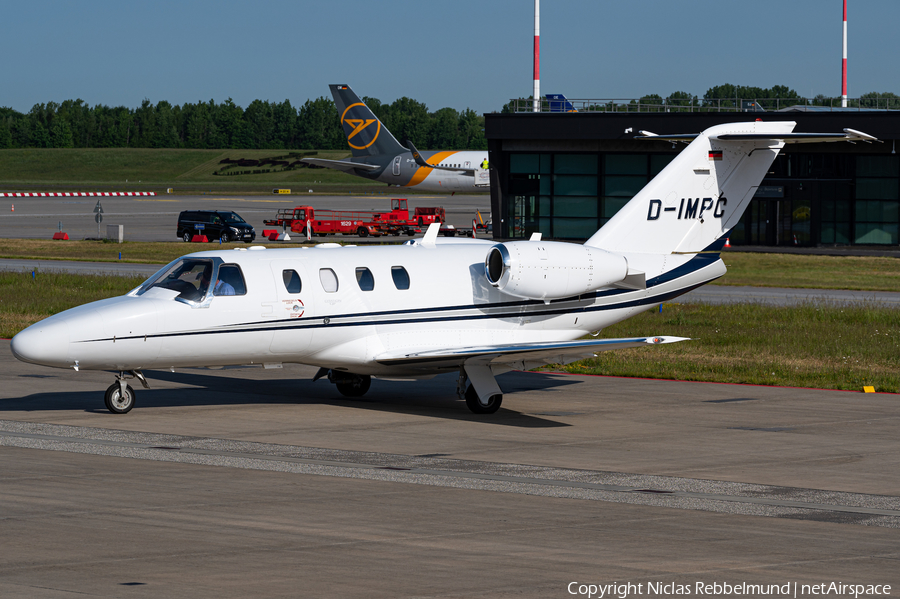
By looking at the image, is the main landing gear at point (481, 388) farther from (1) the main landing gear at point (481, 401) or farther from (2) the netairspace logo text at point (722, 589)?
(2) the netairspace logo text at point (722, 589)

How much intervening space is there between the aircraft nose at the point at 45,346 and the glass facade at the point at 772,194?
49.9 m

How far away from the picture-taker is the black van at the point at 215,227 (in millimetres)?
64125

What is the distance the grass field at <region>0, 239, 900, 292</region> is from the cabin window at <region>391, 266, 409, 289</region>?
29171 mm

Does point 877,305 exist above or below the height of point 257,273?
below

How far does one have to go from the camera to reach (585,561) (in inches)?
393

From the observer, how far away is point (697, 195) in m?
21.8

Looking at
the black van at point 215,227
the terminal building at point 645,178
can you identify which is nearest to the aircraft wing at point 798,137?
the terminal building at point 645,178

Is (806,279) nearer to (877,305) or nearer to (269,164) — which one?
(877,305)

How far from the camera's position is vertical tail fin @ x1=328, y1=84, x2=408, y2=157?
263 ft

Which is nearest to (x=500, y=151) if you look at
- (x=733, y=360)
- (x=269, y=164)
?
(x=733, y=360)

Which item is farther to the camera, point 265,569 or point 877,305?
point 877,305

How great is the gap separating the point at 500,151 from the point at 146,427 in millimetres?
51421

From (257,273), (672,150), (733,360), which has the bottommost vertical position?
(733,360)

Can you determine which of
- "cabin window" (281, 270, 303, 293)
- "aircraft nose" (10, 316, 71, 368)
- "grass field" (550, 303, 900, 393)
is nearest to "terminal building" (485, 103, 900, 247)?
"grass field" (550, 303, 900, 393)
